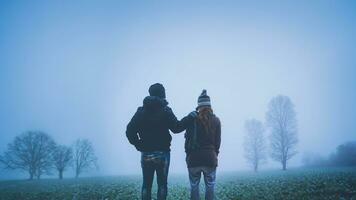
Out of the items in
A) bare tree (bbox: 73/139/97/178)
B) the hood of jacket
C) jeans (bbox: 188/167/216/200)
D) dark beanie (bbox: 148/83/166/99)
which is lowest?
bare tree (bbox: 73/139/97/178)

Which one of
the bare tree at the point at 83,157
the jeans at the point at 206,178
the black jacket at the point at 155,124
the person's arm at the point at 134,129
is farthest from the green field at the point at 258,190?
the bare tree at the point at 83,157

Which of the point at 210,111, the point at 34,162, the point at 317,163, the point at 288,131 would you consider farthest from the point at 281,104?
the point at 34,162

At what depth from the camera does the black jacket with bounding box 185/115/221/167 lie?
6098mm

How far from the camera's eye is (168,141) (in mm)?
6273

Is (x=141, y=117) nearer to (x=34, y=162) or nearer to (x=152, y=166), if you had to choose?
(x=152, y=166)

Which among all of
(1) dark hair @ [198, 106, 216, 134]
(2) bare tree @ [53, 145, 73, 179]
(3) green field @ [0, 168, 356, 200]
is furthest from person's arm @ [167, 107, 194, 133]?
(2) bare tree @ [53, 145, 73, 179]

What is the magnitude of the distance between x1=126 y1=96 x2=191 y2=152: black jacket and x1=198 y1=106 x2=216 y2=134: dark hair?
331 mm

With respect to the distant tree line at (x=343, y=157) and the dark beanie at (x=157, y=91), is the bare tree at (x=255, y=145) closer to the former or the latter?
the distant tree line at (x=343, y=157)

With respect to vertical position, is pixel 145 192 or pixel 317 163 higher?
pixel 145 192

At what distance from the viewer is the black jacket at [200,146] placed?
610 centimetres

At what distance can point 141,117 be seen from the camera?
6.33 m

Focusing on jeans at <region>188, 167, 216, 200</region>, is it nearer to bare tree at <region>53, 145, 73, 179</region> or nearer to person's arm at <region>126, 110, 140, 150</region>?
person's arm at <region>126, 110, 140, 150</region>

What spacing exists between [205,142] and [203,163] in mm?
427

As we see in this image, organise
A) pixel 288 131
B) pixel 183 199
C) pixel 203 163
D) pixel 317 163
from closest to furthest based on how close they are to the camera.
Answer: pixel 203 163 → pixel 183 199 → pixel 288 131 → pixel 317 163
